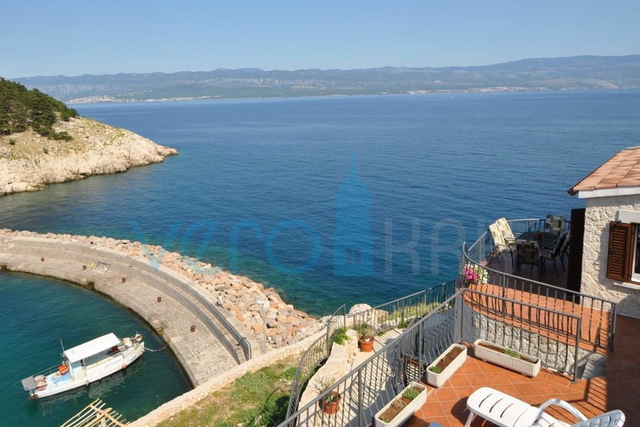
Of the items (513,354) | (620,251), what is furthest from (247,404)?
(620,251)

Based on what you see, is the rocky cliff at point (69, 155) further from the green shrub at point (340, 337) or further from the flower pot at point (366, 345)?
the flower pot at point (366, 345)

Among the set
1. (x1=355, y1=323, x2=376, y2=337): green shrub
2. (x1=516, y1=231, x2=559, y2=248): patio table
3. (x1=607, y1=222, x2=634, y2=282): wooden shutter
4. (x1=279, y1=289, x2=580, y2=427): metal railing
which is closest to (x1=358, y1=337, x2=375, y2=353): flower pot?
(x1=355, y1=323, x2=376, y2=337): green shrub

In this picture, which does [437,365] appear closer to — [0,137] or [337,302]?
[337,302]

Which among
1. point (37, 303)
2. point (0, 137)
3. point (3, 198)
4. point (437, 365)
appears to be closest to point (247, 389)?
point (437, 365)

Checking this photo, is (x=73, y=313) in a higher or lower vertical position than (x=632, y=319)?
lower

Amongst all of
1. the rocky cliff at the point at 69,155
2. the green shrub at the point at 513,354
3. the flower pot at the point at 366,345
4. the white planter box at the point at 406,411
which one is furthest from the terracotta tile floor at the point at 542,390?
the rocky cliff at the point at 69,155
